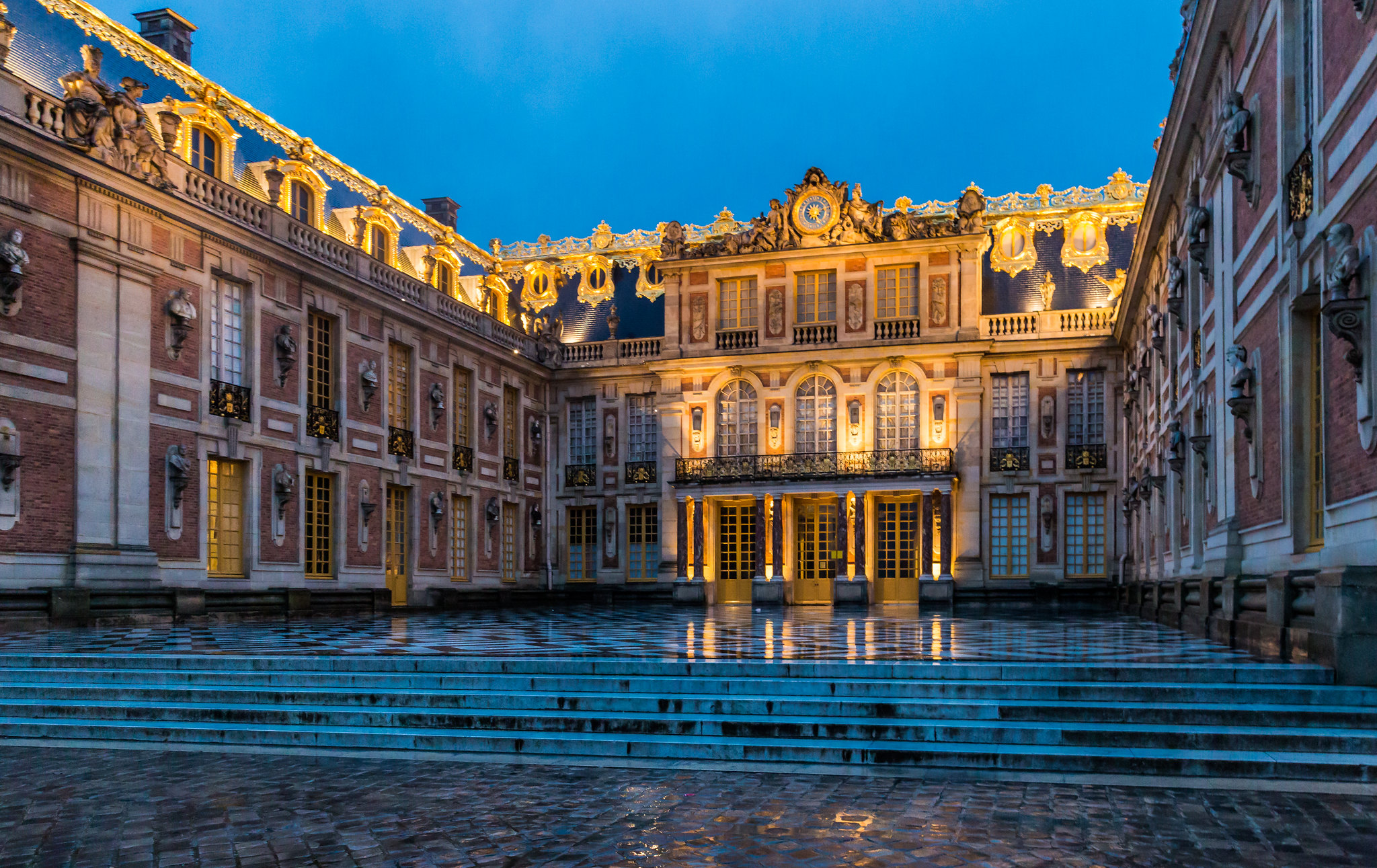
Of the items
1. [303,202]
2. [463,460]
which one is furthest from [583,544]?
[303,202]

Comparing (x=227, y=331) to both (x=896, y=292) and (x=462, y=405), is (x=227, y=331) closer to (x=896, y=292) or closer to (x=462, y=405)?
(x=462, y=405)

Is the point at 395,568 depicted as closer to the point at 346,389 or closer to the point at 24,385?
the point at 346,389

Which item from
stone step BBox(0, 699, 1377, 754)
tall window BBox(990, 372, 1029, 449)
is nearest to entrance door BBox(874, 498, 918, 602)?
tall window BBox(990, 372, 1029, 449)

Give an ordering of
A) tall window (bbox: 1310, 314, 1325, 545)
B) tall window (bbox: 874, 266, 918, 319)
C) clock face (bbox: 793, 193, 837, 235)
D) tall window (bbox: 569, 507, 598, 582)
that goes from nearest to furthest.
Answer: tall window (bbox: 1310, 314, 1325, 545) → tall window (bbox: 874, 266, 918, 319) → clock face (bbox: 793, 193, 837, 235) → tall window (bbox: 569, 507, 598, 582)

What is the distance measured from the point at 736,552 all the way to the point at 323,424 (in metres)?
14.9

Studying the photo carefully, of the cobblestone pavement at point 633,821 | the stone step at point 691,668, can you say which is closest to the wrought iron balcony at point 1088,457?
the stone step at point 691,668

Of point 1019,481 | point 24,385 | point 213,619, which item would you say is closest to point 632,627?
point 213,619

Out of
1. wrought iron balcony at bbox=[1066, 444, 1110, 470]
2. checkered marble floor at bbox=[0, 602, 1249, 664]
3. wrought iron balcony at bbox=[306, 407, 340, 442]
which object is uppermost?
wrought iron balcony at bbox=[306, 407, 340, 442]

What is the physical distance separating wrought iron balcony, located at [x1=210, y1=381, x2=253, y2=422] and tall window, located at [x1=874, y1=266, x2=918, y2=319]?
19216 millimetres

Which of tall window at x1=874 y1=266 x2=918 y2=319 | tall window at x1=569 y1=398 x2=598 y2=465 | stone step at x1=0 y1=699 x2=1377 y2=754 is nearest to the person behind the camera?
stone step at x1=0 y1=699 x2=1377 y2=754

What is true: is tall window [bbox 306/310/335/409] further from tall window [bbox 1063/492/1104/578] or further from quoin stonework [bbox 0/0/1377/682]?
tall window [bbox 1063/492/1104/578]

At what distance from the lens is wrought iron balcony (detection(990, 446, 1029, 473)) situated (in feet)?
112

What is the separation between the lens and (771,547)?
116ft

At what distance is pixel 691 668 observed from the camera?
10805mm
